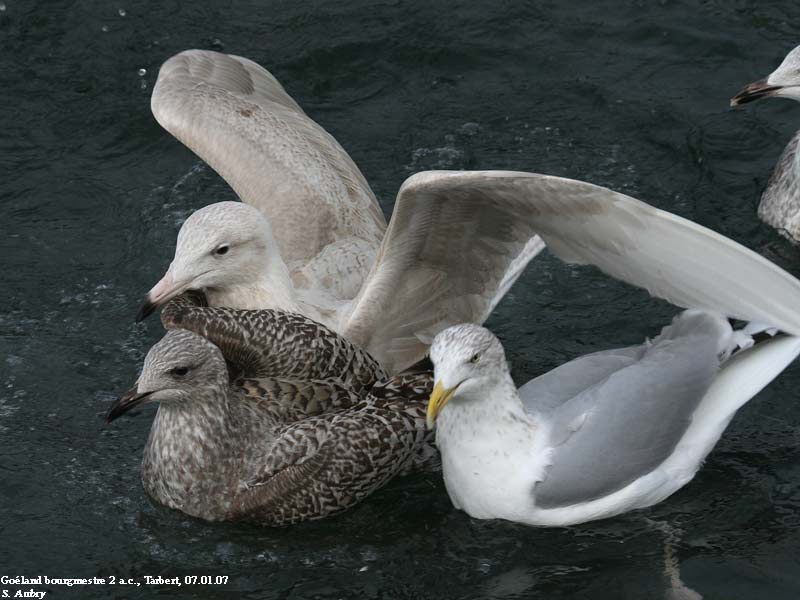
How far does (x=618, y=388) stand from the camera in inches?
279

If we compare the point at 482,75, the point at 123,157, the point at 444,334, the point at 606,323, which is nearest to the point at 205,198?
the point at 123,157

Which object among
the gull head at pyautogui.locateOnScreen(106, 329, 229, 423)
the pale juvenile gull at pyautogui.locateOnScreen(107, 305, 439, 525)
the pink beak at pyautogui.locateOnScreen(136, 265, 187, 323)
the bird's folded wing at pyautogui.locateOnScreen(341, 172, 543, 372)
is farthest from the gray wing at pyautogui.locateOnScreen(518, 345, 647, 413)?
the pink beak at pyautogui.locateOnScreen(136, 265, 187, 323)

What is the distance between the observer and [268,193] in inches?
358

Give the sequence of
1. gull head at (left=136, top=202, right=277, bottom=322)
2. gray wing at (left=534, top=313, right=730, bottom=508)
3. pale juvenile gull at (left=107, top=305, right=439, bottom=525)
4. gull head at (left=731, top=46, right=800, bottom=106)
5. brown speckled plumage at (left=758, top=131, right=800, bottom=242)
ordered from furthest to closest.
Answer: brown speckled plumage at (left=758, top=131, right=800, bottom=242)
gull head at (left=731, top=46, right=800, bottom=106)
gull head at (left=136, top=202, right=277, bottom=322)
pale juvenile gull at (left=107, top=305, right=439, bottom=525)
gray wing at (left=534, top=313, right=730, bottom=508)

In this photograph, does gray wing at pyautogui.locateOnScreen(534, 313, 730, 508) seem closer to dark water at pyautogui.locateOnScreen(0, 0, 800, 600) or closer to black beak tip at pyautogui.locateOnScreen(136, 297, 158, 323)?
dark water at pyautogui.locateOnScreen(0, 0, 800, 600)

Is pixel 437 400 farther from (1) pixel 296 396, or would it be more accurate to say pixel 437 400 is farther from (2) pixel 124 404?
(2) pixel 124 404

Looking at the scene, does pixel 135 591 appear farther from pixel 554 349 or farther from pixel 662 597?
pixel 554 349

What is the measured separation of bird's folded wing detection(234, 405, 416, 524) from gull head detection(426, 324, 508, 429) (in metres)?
0.51

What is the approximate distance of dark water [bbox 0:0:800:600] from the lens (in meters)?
7.06

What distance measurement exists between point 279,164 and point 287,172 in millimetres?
70

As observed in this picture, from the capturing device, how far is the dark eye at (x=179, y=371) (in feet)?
23.2

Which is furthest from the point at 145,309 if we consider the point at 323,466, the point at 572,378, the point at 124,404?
the point at 572,378

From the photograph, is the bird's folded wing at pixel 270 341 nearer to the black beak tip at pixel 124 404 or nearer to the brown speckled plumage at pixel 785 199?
the black beak tip at pixel 124 404

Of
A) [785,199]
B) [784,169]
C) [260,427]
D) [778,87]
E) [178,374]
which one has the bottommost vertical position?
[260,427]
